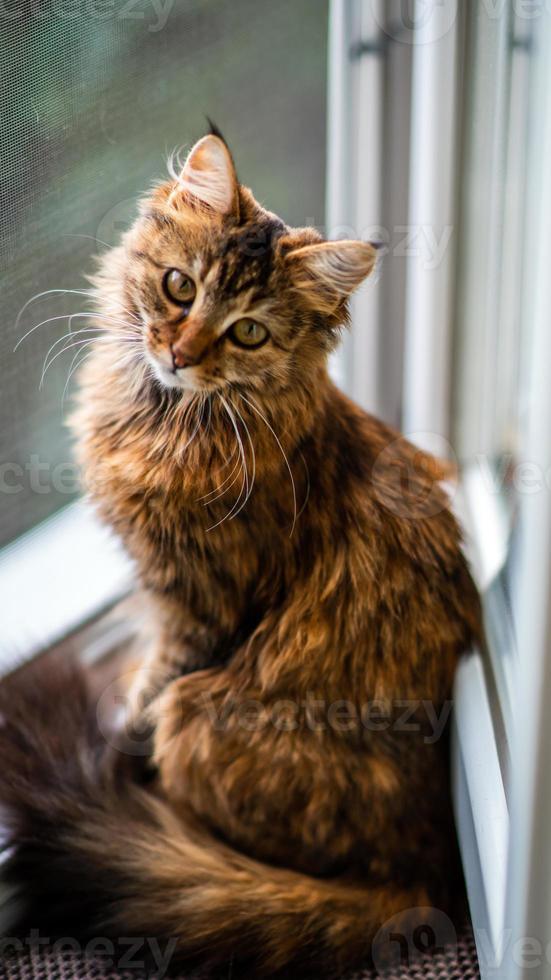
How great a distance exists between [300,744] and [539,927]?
0.39 meters

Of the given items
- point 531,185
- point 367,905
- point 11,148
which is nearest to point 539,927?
point 367,905

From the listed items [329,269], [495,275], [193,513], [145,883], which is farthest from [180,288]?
[145,883]

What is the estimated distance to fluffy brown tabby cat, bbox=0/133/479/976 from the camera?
1134mm

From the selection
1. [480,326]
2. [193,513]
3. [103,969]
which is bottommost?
[103,969]

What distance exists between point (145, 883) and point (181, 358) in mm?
708

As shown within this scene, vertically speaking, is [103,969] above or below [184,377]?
below

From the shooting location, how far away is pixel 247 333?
1044 mm

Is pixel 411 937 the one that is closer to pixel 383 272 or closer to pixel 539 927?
pixel 539 927

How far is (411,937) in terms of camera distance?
1234mm

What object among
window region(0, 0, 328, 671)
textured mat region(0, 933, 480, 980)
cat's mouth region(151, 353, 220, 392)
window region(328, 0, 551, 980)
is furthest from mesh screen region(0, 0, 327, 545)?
textured mat region(0, 933, 480, 980)

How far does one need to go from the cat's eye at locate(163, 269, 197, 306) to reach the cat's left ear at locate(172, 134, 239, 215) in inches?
3.5

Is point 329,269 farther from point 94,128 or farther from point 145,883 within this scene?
point 145,883

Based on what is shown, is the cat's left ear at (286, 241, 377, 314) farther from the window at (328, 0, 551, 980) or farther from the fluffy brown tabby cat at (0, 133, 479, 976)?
the window at (328, 0, 551, 980)

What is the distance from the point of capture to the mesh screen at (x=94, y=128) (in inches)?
42.1
